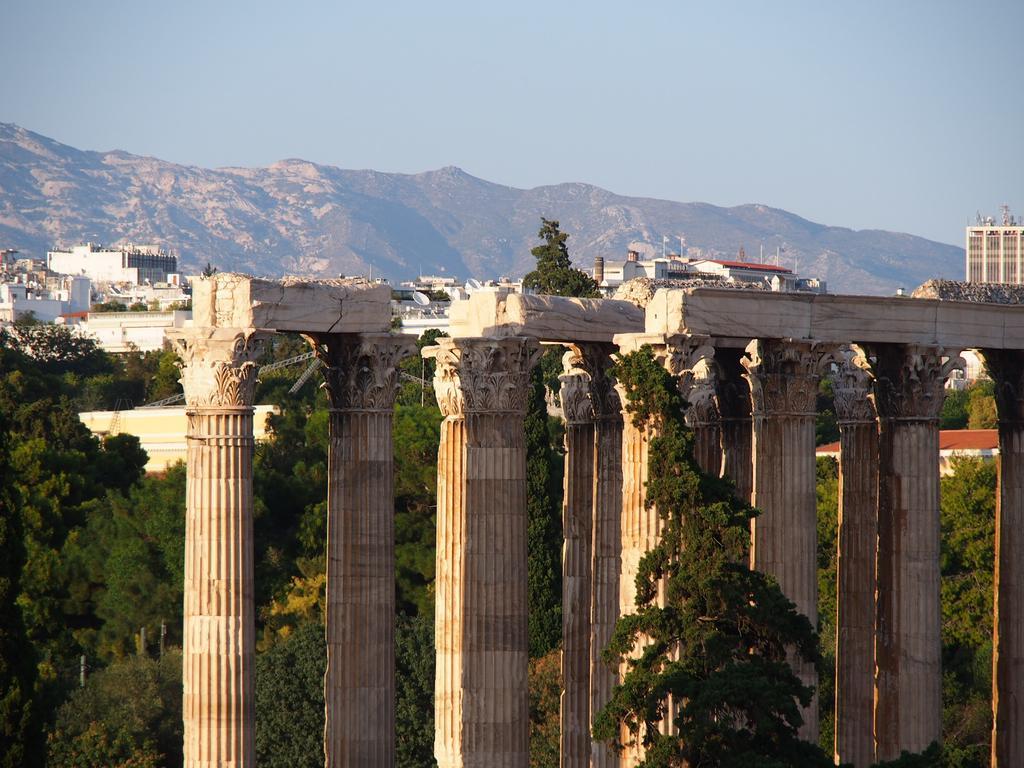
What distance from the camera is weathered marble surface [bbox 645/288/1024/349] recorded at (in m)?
43.1

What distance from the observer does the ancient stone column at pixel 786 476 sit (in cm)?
4572

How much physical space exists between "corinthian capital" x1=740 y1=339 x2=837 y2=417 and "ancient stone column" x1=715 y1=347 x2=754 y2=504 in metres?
1.64

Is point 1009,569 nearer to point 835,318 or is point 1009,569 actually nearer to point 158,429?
point 835,318

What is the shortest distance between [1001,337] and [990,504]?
117ft

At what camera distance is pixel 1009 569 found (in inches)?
1984

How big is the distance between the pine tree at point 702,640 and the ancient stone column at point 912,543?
865 centimetres

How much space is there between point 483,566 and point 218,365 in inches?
249

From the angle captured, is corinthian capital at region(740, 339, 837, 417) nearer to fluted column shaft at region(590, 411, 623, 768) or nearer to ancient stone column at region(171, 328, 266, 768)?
fluted column shaft at region(590, 411, 623, 768)

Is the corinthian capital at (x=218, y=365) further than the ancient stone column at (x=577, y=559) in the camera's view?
No

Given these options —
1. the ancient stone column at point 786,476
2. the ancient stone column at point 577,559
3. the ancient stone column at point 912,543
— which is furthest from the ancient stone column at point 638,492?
the ancient stone column at point 912,543

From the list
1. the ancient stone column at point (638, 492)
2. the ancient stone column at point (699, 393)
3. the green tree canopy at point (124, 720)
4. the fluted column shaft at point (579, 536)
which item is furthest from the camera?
the green tree canopy at point (124, 720)

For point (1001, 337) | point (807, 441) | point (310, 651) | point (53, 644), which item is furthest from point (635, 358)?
point (53, 644)

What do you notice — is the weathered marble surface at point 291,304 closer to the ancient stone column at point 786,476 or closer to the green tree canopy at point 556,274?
the ancient stone column at point 786,476

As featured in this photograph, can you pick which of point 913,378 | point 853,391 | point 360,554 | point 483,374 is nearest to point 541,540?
point 853,391
